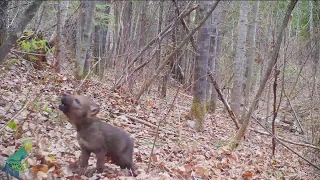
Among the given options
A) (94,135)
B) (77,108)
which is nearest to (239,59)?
(94,135)

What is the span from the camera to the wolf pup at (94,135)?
447 centimetres

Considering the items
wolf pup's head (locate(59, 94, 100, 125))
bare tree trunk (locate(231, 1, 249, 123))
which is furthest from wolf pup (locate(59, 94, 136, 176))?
bare tree trunk (locate(231, 1, 249, 123))

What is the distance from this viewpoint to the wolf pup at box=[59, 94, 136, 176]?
14.7 ft

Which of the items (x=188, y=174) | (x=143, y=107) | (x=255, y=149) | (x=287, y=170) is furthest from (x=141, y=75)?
(x=188, y=174)

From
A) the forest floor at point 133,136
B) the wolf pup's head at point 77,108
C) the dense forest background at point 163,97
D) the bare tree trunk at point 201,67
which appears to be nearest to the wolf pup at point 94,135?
the wolf pup's head at point 77,108

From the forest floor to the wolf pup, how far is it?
237 mm

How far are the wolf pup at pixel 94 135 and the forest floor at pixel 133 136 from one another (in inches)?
9.3

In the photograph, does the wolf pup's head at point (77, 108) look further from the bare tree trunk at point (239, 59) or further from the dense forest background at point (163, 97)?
the bare tree trunk at point (239, 59)

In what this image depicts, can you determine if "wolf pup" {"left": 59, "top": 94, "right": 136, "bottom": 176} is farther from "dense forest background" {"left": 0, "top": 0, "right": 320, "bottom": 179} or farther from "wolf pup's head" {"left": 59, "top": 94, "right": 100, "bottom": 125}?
"dense forest background" {"left": 0, "top": 0, "right": 320, "bottom": 179}

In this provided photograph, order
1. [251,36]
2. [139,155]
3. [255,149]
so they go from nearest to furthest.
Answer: [139,155], [255,149], [251,36]

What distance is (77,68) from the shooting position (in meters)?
10.6

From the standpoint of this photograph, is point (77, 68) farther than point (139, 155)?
Yes

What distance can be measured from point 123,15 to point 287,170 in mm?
6726

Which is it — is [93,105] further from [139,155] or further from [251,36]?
[251,36]
